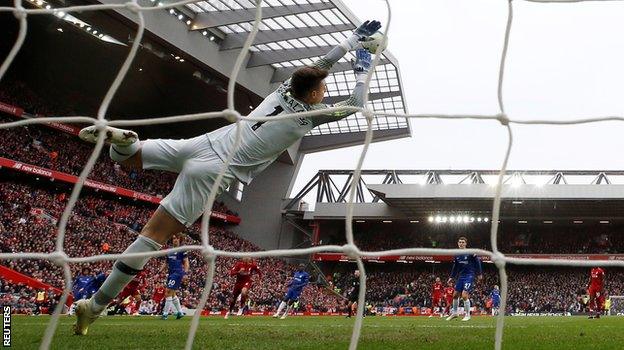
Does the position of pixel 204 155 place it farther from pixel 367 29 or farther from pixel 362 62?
pixel 367 29

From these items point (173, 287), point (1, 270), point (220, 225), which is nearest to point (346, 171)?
point (220, 225)

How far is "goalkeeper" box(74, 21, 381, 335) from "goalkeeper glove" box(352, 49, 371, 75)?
10 mm

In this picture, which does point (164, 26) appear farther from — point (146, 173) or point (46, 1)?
point (146, 173)

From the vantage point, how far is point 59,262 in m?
2.67

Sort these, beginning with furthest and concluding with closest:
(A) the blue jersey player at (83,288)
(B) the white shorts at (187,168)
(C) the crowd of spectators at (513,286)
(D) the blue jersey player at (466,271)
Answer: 1. (C) the crowd of spectators at (513,286)
2. (D) the blue jersey player at (466,271)
3. (A) the blue jersey player at (83,288)
4. (B) the white shorts at (187,168)

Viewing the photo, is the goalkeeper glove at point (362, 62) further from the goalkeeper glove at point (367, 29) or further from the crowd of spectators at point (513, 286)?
the crowd of spectators at point (513, 286)

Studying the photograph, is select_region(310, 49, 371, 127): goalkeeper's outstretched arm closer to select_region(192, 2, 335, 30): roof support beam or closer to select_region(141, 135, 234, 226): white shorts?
select_region(141, 135, 234, 226): white shorts

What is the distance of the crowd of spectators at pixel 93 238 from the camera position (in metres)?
20.8

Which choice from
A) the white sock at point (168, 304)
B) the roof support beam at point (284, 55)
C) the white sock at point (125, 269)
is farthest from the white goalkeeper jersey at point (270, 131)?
the roof support beam at point (284, 55)

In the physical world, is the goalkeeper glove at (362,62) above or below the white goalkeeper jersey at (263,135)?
above

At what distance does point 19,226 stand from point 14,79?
12.6 metres

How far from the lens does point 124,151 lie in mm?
3846

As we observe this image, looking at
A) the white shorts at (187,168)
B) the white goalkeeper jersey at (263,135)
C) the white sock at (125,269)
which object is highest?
the white goalkeeper jersey at (263,135)

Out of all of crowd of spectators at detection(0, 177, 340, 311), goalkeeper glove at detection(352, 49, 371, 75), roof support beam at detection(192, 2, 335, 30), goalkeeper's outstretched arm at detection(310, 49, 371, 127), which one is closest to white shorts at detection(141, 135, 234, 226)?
goalkeeper's outstretched arm at detection(310, 49, 371, 127)
